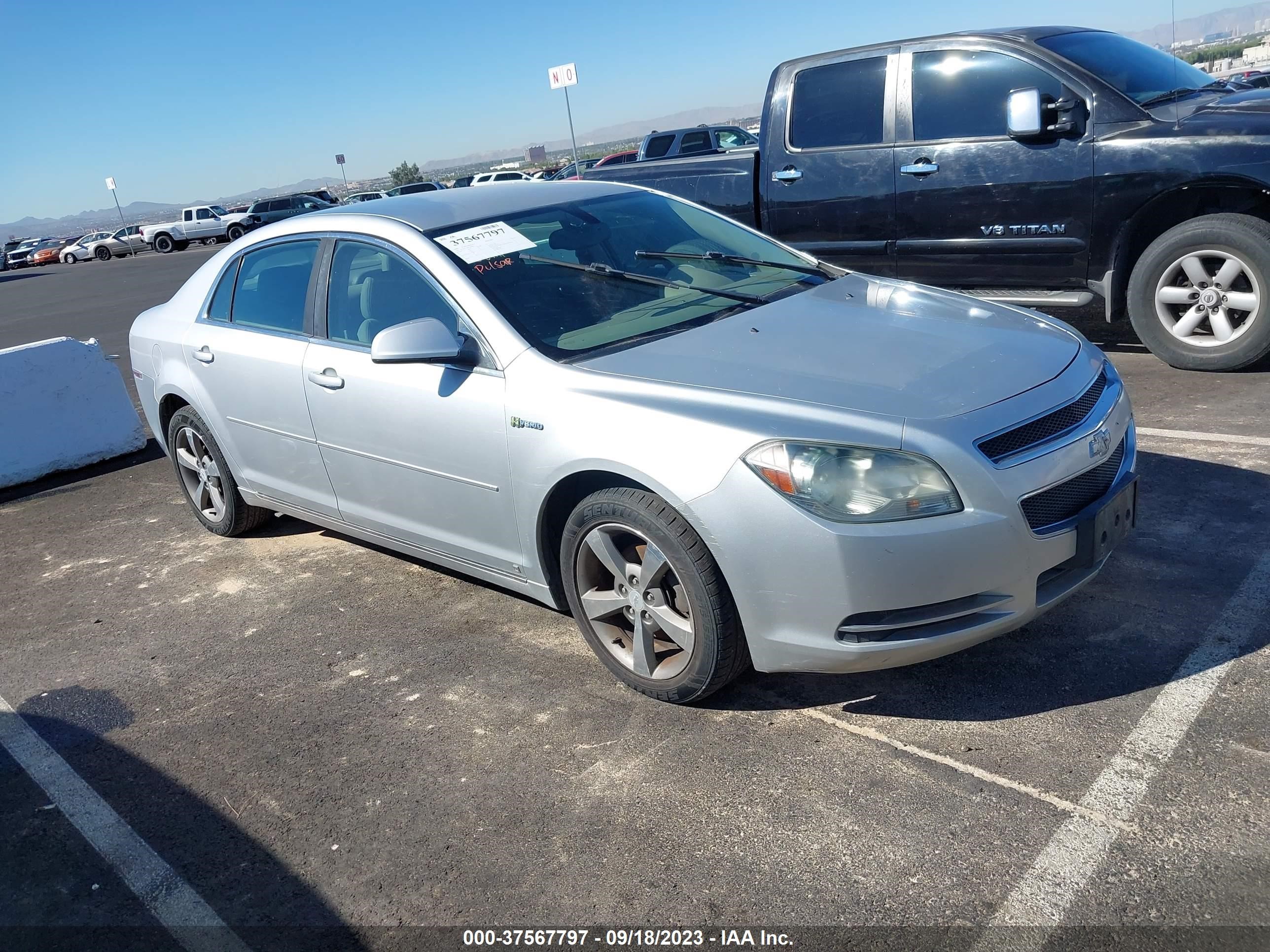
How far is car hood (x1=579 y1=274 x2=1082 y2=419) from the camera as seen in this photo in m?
2.93

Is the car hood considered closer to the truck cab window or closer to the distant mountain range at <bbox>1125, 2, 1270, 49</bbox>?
the distant mountain range at <bbox>1125, 2, 1270, 49</bbox>

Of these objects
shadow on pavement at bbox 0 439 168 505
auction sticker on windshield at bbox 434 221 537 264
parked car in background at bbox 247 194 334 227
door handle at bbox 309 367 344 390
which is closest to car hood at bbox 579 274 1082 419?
auction sticker on windshield at bbox 434 221 537 264

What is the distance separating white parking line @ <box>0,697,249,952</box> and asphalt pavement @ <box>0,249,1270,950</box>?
0.02 metres

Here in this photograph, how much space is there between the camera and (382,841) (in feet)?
9.24

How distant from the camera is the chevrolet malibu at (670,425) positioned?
2.76m

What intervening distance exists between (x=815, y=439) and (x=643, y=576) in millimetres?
703

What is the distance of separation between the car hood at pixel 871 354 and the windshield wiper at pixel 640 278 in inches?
5.0

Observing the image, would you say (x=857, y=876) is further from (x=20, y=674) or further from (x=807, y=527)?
(x=20, y=674)

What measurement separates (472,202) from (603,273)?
739 millimetres

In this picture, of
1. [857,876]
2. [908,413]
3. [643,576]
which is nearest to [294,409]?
[643,576]

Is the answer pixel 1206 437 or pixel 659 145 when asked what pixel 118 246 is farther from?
pixel 1206 437

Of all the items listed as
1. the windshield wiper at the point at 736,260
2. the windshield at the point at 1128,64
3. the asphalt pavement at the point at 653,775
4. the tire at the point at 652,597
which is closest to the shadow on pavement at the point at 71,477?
the asphalt pavement at the point at 653,775

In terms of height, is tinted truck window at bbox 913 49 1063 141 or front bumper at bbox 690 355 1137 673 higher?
tinted truck window at bbox 913 49 1063 141

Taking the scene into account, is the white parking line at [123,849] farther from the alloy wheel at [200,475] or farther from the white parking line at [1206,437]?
the white parking line at [1206,437]
